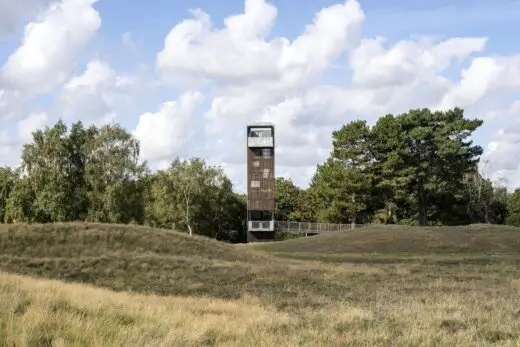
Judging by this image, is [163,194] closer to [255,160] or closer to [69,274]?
[255,160]

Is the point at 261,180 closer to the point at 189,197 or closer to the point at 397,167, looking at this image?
the point at 189,197

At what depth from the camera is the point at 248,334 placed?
343 inches

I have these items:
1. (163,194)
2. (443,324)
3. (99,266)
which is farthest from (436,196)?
(443,324)

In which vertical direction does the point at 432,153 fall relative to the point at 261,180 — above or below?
above

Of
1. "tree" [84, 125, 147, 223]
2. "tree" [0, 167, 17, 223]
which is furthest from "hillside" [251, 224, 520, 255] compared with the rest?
"tree" [0, 167, 17, 223]

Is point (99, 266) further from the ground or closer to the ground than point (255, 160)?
closer to the ground

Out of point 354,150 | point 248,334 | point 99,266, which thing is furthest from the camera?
point 354,150

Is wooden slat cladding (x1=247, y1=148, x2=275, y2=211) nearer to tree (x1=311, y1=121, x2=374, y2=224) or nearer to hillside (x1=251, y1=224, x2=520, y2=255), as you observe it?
tree (x1=311, y1=121, x2=374, y2=224)

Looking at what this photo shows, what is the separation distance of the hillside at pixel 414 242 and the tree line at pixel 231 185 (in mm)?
28229

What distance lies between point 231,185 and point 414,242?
153 feet

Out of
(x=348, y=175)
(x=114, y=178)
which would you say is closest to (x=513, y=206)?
(x=348, y=175)

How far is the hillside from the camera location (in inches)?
1799

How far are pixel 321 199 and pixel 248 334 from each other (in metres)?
82.7

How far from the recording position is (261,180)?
266ft
